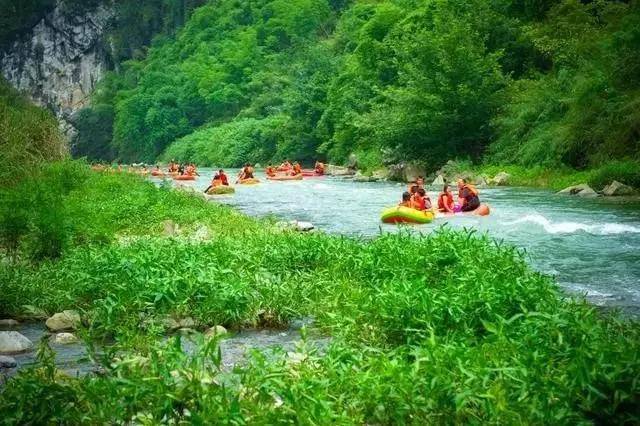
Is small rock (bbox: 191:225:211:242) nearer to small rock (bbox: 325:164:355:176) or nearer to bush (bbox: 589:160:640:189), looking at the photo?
bush (bbox: 589:160:640:189)

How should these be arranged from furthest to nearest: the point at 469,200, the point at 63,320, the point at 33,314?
the point at 469,200 → the point at 33,314 → the point at 63,320

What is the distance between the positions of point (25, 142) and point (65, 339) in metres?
10.5

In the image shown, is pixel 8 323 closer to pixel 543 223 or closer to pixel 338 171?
pixel 543 223

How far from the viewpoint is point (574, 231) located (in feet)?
39.7

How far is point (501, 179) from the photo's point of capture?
24969 mm

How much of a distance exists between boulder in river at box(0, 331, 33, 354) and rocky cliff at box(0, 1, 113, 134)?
87387 millimetres

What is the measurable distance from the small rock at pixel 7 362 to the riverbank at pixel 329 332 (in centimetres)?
60

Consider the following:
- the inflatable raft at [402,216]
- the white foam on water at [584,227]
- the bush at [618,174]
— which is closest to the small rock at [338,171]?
the bush at [618,174]

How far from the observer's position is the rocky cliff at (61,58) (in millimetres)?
87750

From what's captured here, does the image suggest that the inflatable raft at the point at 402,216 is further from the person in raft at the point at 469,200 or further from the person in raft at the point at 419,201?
the person in raft at the point at 469,200

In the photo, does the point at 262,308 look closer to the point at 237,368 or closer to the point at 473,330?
the point at 473,330

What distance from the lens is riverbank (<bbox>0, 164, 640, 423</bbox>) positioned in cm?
332

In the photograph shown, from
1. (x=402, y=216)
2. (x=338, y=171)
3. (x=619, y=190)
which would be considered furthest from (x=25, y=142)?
(x=338, y=171)

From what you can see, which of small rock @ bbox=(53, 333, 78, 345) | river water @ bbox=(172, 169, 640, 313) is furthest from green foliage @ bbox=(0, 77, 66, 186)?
small rock @ bbox=(53, 333, 78, 345)
